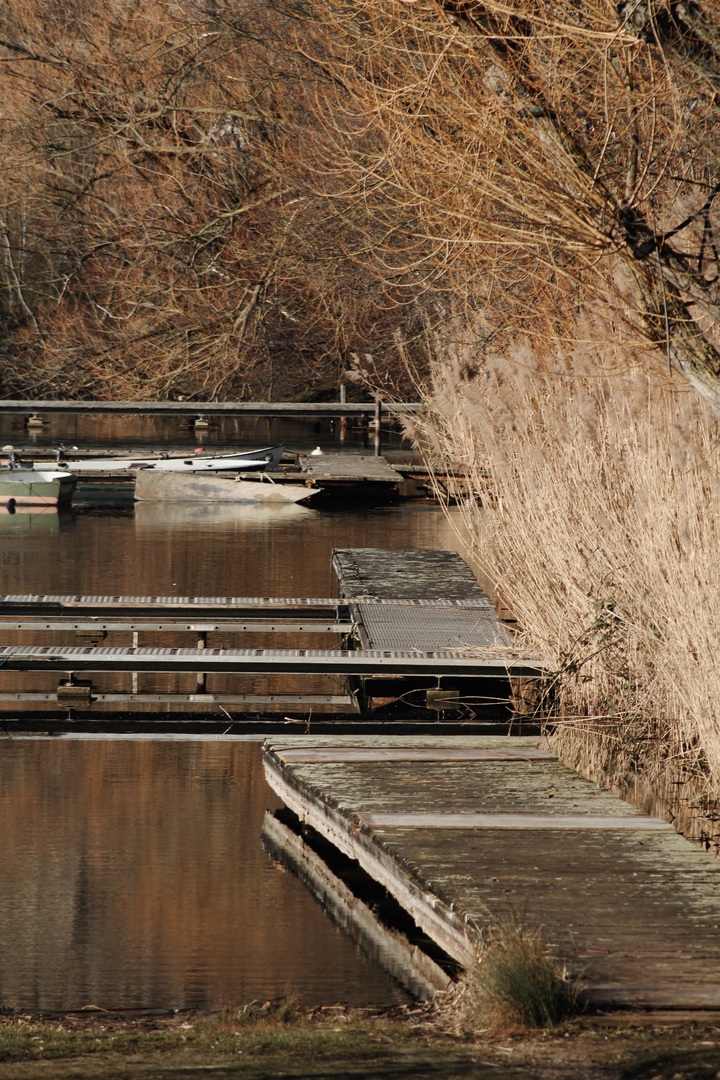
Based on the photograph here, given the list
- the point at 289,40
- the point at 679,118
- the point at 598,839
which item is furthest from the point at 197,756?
the point at 289,40

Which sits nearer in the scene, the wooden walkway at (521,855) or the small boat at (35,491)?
the wooden walkway at (521,855)

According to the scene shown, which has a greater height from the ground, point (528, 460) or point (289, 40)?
point (289, 40)

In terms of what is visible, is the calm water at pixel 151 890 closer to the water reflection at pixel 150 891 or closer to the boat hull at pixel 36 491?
the water reflection at pixel 150 891

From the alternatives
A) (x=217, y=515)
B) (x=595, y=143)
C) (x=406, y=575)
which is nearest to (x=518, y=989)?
(x=595, y=143)

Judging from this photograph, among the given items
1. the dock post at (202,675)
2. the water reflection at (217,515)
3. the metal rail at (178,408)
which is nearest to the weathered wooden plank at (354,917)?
the dock post at (202,675)

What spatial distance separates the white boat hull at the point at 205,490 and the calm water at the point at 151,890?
39.2ft

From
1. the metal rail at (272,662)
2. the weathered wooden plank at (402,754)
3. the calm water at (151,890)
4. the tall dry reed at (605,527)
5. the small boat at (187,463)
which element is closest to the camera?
the calm water at (151,890)

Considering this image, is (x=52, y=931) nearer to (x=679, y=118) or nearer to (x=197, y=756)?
(x=197, y=756)

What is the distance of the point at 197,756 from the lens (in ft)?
26.0

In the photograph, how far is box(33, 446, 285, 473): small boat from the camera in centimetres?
2069

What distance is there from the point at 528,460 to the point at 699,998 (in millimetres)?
4778

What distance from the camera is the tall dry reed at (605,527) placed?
6.39m

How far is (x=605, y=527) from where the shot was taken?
25.9 feet

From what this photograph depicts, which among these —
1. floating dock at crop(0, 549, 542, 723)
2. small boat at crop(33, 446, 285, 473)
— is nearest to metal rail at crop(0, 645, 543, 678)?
floating dock at crop(0, 549, 542, 723)
